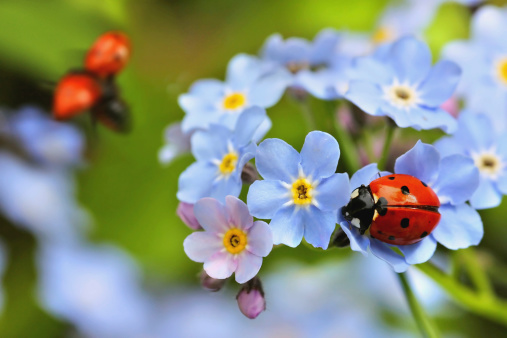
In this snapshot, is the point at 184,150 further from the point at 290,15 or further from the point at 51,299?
the point at 290,15

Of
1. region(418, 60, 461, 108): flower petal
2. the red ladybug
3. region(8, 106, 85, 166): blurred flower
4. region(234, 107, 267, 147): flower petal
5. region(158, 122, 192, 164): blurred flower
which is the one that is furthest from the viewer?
region(8, 106, 85, 166): blurred flower

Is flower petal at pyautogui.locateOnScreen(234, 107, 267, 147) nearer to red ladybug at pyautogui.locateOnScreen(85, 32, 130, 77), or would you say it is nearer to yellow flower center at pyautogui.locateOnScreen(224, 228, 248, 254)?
yellow flower center at pyautogui.locateOnScreen(224, 228, 248, 254)

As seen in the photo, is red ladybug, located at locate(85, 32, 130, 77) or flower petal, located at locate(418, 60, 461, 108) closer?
flower petal, located at locate(418, 60, 461, 108)

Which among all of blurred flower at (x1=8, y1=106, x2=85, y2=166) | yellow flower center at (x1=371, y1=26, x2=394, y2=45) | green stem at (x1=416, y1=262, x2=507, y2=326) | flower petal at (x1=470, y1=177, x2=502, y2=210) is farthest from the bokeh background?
flower petal at (x1=470, y1=177, x2=502, y2=210)

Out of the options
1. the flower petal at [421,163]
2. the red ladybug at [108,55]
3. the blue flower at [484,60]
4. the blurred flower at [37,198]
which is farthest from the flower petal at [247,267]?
the blurred flower at [37,198]

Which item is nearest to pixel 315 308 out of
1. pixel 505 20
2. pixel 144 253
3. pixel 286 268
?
pixel 286 268

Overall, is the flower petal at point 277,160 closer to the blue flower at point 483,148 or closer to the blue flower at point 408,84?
the blue flower at point 408,84
